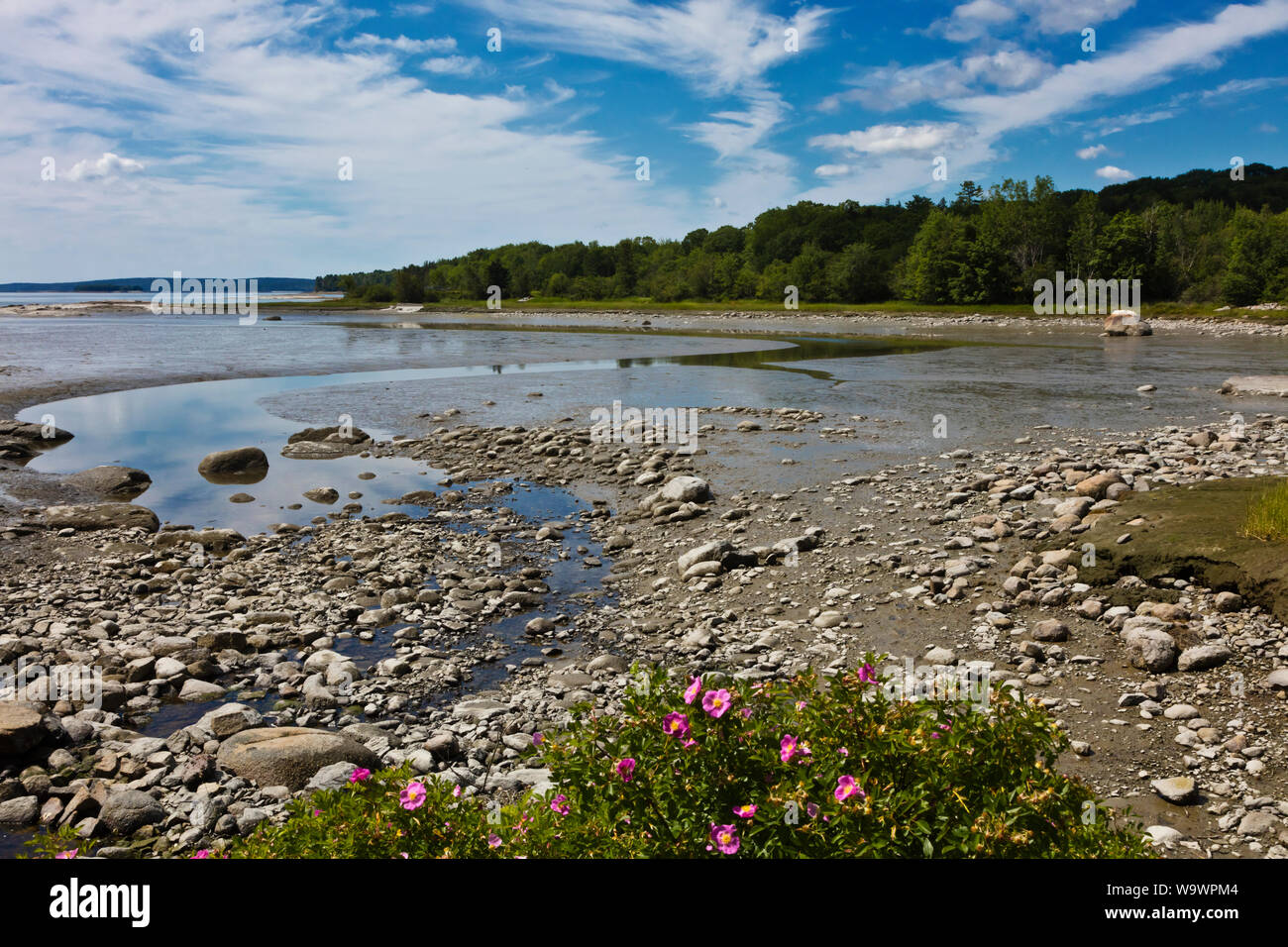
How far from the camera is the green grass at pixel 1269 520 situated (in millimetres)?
8859

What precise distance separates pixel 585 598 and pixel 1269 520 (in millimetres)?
8397

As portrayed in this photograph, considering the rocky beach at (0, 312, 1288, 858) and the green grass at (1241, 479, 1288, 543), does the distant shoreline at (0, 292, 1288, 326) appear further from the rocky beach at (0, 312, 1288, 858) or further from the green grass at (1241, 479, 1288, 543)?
the green grass at (1241, 479, 1288, 543)

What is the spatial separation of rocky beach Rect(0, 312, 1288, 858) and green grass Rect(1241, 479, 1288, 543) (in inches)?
25.0

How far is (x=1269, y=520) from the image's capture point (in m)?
9.01

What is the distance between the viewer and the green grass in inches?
349

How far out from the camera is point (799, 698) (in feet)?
13.9

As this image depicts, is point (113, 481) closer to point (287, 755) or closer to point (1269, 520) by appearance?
point (287, 755)

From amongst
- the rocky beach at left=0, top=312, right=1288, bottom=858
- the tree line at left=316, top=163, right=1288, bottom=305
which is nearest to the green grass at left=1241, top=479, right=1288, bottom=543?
the rocky beach at left=0, top=312, right=1288, bottom=858

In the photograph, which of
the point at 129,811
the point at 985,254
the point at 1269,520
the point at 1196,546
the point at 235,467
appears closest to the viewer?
the point at 129,811

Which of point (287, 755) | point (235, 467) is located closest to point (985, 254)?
point (235, 467)

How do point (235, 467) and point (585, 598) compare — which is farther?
point (235, 467)
